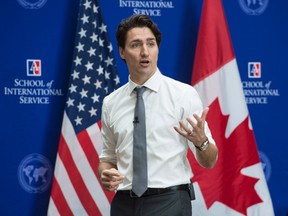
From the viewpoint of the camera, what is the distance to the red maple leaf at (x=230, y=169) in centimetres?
361

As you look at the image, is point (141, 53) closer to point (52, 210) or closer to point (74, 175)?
point (74, 175)

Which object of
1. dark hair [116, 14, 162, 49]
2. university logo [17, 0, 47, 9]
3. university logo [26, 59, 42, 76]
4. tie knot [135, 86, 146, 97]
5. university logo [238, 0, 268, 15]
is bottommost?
tie knot [135, 86, 146, 97]

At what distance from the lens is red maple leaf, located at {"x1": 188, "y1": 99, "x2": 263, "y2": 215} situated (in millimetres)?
3609

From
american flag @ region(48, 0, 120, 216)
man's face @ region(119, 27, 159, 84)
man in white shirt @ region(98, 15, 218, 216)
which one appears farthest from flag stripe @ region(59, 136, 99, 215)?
man's face @ region(119, 27, 159, 84)

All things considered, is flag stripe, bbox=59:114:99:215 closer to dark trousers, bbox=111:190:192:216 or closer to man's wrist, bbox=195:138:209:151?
dark trousers, bbox=111:190:192:216

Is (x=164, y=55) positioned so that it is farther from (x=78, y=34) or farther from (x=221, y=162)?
(x=221, y=162)

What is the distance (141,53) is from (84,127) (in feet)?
4.28

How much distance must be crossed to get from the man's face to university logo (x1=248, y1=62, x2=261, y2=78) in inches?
62.6

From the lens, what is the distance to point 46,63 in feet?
12.4

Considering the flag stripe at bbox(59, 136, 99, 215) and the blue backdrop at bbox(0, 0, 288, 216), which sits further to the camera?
the blue backdrop at bbox(0, 0, 288, 216)

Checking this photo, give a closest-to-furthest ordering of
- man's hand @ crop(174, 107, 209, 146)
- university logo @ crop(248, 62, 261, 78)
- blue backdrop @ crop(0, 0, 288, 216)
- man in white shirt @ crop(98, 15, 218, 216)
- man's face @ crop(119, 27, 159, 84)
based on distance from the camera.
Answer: man's hand @ crop(174, 107, 209, 146), man in white shirt @ crop(98, 15, 218, 216), man's face @ crop(119, 27, 159, 84), blue backdrop @ crop(0, 0, 288, 216), university logo @ crop(248, 62, 261, 78)

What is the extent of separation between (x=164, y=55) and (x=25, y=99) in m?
1.11

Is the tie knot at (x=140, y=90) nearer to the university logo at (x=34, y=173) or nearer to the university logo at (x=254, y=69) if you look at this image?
the university logo at (x=34, y=173)

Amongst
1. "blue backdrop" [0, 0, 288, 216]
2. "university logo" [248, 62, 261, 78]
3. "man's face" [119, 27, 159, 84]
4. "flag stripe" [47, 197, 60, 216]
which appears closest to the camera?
"man's face" [119, 27, 159, 84]
